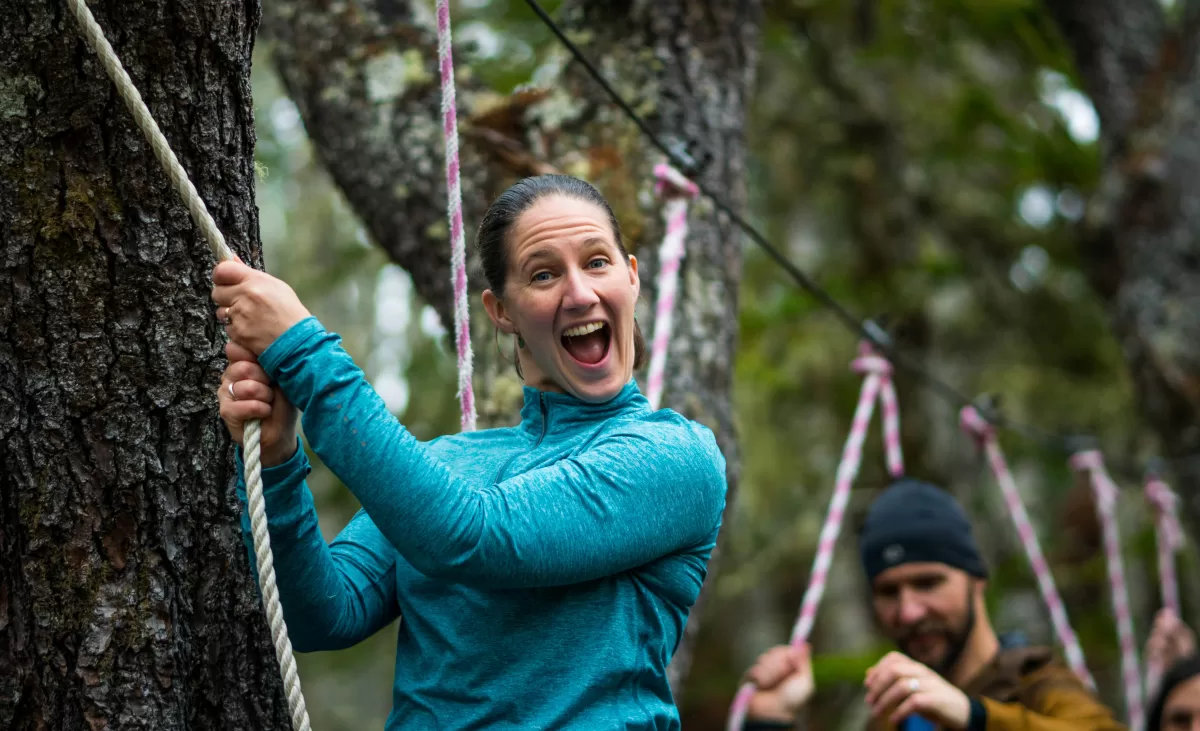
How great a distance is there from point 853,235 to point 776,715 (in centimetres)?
441

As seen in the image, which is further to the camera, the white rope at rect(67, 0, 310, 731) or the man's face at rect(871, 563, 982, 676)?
the man's face at rect(871, 563, 982, 676)

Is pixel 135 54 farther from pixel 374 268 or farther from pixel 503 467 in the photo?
pixel 374 268

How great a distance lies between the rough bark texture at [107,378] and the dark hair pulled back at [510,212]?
369 millimetres

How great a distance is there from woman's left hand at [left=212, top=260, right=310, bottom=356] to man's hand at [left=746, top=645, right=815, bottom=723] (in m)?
2.08

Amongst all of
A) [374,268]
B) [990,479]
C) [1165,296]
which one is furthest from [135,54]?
[990,479]

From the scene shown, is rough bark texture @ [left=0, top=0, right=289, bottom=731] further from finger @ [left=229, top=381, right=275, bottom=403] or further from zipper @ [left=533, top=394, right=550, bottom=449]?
zipper @ [left=533, top=394, right=550, bottom=449]

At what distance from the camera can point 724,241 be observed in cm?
309

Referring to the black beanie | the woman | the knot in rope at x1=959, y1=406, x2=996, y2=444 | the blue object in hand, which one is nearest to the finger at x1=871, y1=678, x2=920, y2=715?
the blue object in hand

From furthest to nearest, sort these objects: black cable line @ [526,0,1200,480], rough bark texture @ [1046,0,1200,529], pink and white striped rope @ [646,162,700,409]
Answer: rough bark texture @ [1046,0,1200,529]
pink and white striped rope @ [646,162,700,409]
black cable line @ [526,0,1200,480]

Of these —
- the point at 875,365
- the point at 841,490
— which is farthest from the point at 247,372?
the point at 875,365

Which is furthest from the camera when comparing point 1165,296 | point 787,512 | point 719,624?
point 719,624

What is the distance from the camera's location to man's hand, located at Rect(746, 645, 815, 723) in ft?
9.96

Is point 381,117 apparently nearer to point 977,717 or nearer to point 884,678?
point 884,678

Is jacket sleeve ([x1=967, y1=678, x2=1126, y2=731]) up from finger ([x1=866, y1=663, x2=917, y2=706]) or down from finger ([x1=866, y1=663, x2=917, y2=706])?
down
